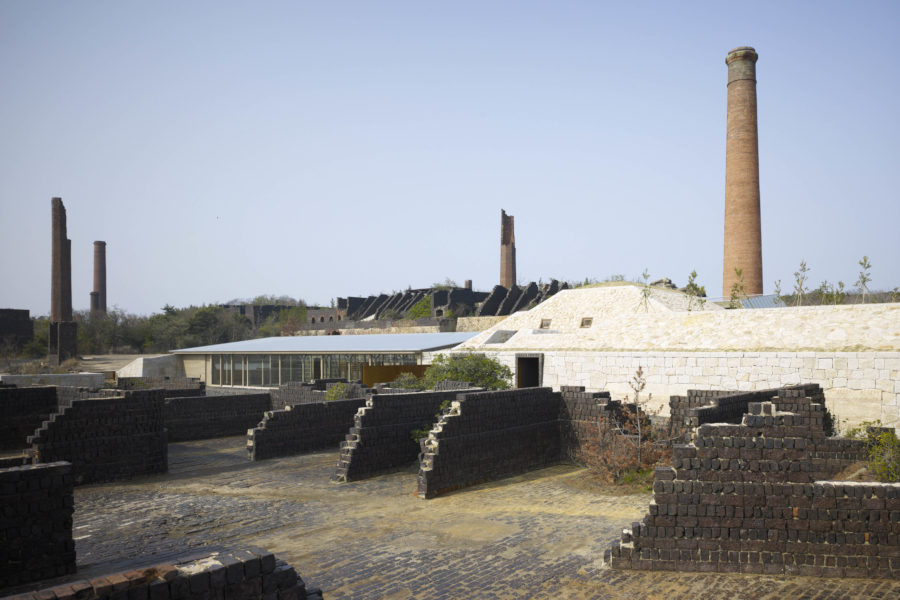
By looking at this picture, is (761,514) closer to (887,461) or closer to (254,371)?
(887,461)

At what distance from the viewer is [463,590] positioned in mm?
6906

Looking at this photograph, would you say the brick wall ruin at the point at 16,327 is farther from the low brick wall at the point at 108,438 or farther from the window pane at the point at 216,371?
the low brick wall at the point at 108,438

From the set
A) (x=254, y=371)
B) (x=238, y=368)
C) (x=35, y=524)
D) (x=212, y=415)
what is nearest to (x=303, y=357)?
(x=254, y=371)

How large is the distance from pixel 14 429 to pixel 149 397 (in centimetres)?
794

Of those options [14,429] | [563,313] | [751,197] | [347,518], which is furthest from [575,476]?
[751,197]

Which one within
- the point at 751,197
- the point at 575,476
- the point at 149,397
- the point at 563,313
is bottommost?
the point at 575,476

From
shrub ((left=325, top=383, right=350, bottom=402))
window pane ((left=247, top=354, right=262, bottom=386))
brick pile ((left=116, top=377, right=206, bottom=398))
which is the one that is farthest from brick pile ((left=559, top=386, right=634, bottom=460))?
window pane ((left=247, top=354, right=262, bottom=386))

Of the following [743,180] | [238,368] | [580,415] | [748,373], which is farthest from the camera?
[238,368]

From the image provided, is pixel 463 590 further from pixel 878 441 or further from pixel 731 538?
pixel 878 441

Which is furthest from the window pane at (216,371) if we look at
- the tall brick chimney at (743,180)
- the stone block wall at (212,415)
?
the tall brick chimney at (743,180)

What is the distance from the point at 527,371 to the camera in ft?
83.4

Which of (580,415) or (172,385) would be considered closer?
(580,415)

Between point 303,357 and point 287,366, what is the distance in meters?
1.30

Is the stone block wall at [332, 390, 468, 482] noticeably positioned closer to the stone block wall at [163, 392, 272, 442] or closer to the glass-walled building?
the stone block wall at [163, 392, 272, 442]
